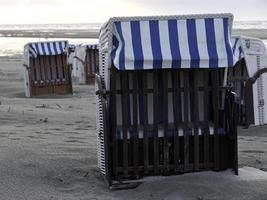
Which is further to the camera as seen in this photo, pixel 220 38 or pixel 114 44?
pixel 220 38

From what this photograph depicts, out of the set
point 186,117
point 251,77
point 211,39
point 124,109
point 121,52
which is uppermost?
point 211,39

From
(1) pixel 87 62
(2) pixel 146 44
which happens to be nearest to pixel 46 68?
(1) pixel 87 62

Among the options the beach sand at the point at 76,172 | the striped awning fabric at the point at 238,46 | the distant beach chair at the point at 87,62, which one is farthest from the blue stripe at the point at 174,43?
the distant beach chair at the point at 87,62

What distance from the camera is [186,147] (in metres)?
Result: 6.44

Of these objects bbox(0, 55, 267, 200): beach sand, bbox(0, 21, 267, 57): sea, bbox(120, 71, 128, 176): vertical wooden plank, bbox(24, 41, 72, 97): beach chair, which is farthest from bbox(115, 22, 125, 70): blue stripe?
bbox(0, 21, 267, 57): sea

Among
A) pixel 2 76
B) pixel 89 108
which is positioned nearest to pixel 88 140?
pixel 89 108

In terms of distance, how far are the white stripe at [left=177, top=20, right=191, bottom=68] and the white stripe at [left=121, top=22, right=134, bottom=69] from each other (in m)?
0.51

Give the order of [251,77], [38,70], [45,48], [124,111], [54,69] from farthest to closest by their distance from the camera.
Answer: [54,69]
[38,70]
[45,48]
[251,77]
[124,111]

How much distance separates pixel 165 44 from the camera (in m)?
6.14

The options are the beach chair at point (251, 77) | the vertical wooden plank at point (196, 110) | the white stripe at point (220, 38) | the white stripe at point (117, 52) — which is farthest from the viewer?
the beach chair at point (251, 77)

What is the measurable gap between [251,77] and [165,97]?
202 inches

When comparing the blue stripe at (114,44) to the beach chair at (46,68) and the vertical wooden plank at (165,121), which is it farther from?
the beach chair at (46,68)

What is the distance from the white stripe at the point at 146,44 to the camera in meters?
6.05

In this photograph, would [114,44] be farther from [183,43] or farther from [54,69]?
[54,69]
